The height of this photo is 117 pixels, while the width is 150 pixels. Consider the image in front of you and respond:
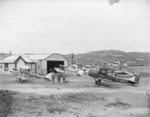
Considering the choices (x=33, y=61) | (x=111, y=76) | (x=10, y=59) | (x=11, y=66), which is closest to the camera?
(x=10, y=59)

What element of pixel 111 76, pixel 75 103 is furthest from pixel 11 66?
pixel 111 76

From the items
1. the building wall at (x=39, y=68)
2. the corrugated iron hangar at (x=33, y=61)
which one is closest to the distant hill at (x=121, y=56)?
the corrugated iron hangar at (x=33, y=61)

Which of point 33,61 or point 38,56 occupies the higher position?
point 38,56

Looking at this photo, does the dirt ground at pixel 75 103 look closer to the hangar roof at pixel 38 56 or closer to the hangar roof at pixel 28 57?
the hangar roof at pixel 28 57

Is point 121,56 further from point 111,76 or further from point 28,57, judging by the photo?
point 28,57

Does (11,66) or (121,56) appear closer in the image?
(121,56)

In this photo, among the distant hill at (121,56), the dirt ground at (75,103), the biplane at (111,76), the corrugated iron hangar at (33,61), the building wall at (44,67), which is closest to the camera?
the dirt ground at (75,103)

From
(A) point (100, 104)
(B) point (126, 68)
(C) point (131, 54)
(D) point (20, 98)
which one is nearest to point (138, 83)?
(B) point (126, 68)

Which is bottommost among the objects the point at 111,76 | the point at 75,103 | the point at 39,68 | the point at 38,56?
the point at 75,103
